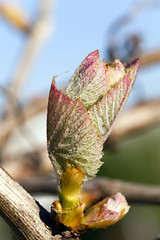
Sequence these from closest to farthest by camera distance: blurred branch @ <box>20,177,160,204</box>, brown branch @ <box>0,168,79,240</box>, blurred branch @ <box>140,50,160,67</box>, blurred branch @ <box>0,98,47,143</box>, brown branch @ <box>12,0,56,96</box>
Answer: brown branch @ <box>0,168,79,240</box> < blurred branch @ <box>20,177,160,204</box> < blurred branch @ <box>0,98,47,143</box> < blurred branch @ <box>140,50,160,67</box> < brown branch @ <box>12,0,56,96</box>

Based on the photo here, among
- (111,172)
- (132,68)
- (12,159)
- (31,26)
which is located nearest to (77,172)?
(132,68)

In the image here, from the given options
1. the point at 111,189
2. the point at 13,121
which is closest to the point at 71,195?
the point at 111,189

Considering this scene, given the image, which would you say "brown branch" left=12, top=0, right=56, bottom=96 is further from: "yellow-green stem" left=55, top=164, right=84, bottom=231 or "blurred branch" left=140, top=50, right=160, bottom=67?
"yellow-green stem" left=55, top=164, right=84, bottom=231

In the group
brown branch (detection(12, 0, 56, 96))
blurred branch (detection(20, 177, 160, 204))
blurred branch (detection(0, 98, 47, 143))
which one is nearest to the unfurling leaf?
blurred branch (detection(20, 177, 160, 204))

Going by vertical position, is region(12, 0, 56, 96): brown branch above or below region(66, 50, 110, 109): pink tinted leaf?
below

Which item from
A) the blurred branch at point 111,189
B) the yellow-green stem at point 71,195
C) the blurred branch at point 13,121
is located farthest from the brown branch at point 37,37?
the yellow-green stem at point 71,195
